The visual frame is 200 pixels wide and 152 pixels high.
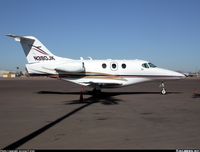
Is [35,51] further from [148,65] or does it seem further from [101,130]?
[101,130]

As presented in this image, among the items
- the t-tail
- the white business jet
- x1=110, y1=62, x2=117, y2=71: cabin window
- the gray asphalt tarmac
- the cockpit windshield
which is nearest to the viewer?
the gray asphalt tarmac

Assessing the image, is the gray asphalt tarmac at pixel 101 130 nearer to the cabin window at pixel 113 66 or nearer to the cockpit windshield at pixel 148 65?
the cabin window at pixel 113 66

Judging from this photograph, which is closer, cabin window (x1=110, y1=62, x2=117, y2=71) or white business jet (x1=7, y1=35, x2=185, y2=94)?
white business jet (x1=7, y1=35, x2=185, y2=94)

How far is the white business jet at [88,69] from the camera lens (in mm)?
23344

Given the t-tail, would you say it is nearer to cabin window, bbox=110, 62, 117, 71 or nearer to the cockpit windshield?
cabin window, bbox=110, 62, 117, 71

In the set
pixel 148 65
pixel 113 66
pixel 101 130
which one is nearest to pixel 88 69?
pixel 113 66

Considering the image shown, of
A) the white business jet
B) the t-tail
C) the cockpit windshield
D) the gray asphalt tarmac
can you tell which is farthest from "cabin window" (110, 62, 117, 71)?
the gray asphalt tarmac

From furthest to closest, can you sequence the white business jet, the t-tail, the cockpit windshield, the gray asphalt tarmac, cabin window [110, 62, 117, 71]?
the cockpit windshield, cabin window [110, 62, 117, 71], the t-tail, the white business jet, the gray asphalt tarmac

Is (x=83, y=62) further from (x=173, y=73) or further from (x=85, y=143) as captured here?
(x=85, y=143)

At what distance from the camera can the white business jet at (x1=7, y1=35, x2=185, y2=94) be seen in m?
23.3

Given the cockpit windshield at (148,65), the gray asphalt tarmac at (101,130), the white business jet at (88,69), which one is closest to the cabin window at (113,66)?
the white business jet at (88,69)

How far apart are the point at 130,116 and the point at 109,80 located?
1132cm

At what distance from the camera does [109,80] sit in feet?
76.8

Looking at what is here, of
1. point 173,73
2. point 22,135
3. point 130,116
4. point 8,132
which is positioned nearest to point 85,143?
point 22,135
